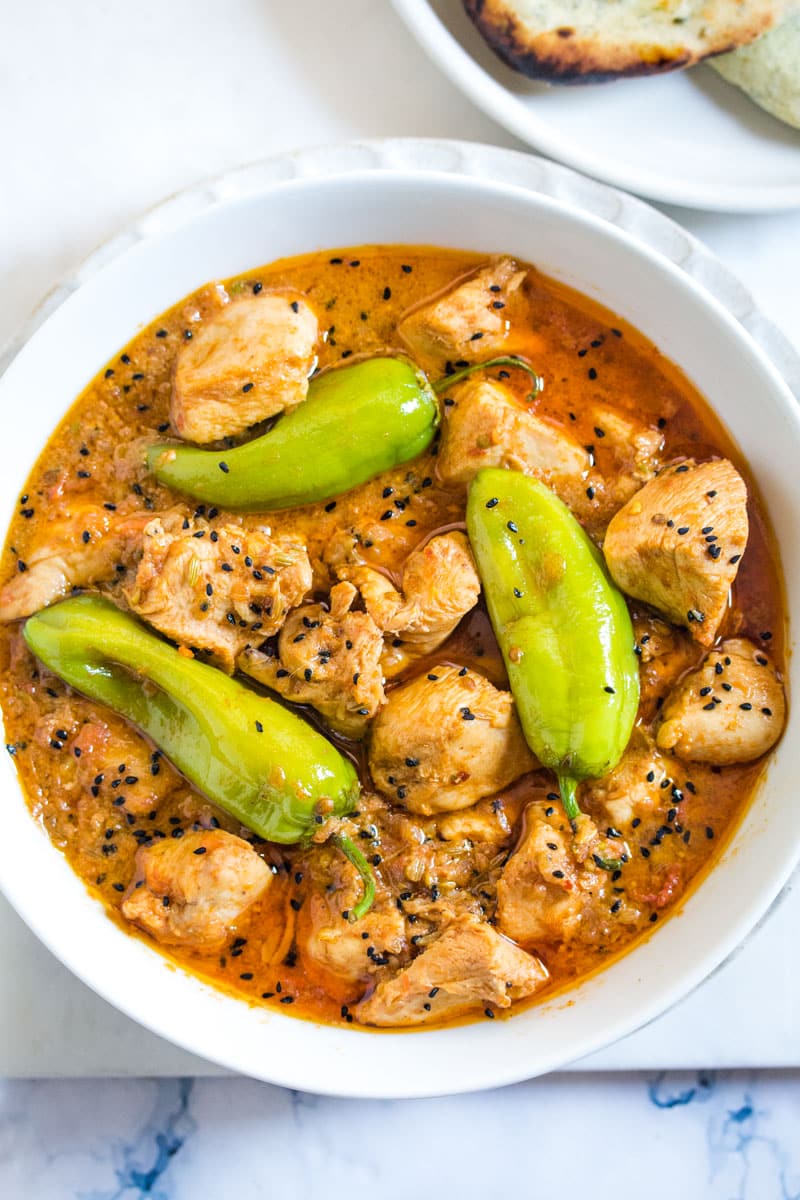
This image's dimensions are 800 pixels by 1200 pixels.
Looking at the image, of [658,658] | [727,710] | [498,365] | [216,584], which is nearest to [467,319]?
[498,365]

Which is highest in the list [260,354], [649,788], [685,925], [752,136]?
[752,136]

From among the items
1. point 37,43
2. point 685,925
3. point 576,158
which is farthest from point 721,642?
point 37,43

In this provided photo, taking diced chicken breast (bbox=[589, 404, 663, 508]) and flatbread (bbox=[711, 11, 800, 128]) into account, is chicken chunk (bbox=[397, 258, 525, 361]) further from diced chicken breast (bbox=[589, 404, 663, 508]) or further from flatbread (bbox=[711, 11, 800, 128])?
flatbread (bbox=[711, 11, 800, 128])

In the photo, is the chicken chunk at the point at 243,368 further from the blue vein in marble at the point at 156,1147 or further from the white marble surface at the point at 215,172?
the blue vein in marble at the point at 156,1147

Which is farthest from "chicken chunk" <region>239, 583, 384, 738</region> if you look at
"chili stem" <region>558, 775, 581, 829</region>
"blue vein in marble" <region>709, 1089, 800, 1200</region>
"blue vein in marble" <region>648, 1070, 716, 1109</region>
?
"blue vein in marble" <region>709, 1089, 800, 1200</region>

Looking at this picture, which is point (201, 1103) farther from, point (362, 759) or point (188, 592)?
point (188, 592)

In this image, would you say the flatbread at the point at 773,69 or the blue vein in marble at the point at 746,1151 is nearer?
the flatbread at the point at 773,69

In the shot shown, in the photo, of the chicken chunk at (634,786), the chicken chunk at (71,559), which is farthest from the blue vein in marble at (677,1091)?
the chicken chunk at (71,559)
